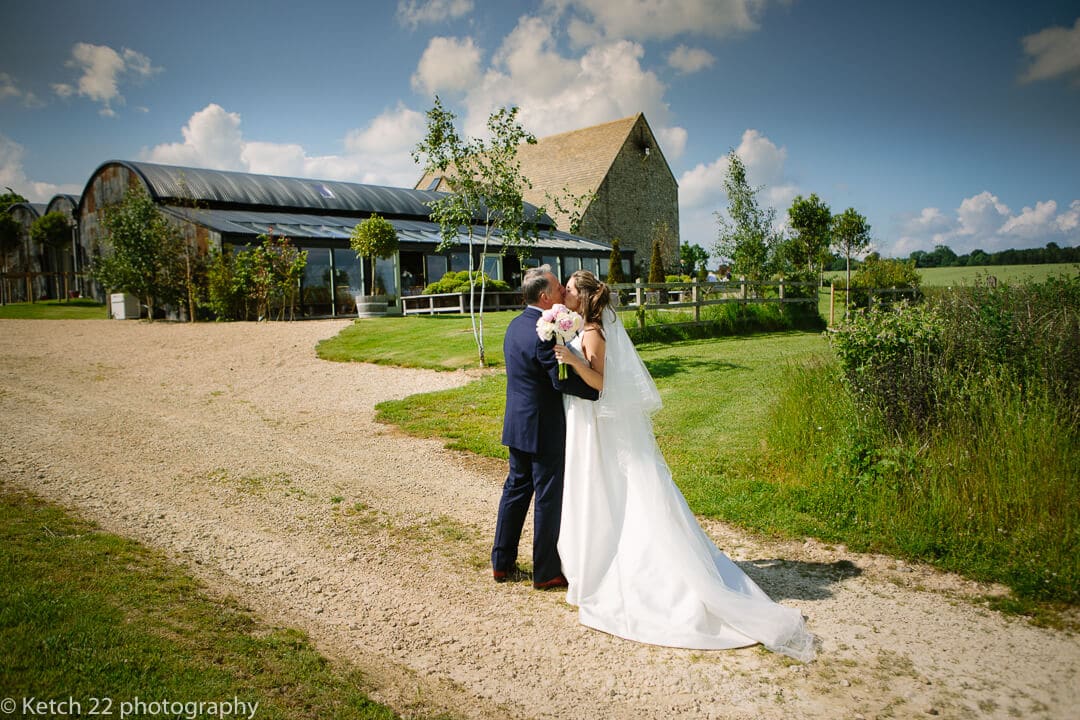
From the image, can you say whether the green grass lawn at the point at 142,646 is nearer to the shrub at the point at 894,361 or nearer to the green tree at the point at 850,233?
the shrub at the point at 894,361

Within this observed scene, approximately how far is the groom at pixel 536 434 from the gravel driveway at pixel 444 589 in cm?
26

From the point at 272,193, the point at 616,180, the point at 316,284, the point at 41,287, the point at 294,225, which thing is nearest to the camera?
the point at 316,284

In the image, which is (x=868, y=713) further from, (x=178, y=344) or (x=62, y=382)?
(x=178, y=344)

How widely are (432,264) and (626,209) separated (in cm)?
1689

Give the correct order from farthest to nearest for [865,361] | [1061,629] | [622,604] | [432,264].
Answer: [432,264]
[865,361]
[622,604]
[1061,629]

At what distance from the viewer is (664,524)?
379 centimetres

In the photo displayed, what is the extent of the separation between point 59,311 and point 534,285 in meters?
28.1

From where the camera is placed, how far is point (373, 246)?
2238cm

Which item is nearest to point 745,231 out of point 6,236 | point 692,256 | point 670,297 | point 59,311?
point 670,297

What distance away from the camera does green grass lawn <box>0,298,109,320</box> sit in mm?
22542

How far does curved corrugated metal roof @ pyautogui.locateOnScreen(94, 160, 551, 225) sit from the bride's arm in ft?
65.2

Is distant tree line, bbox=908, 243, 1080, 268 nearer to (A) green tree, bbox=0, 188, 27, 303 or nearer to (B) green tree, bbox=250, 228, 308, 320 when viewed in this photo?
(B) green tree, bbox=250, 228, 308, 320

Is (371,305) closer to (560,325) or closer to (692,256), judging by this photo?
(560,325)

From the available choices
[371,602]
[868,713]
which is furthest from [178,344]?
[868,713]
